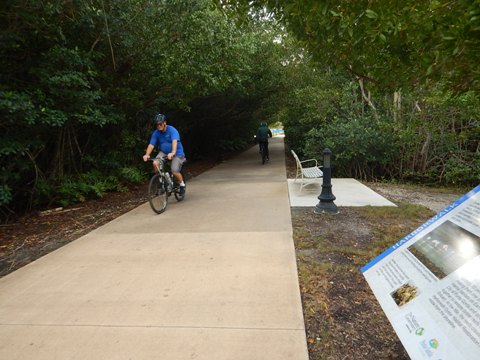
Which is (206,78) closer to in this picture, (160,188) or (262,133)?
(160,188)

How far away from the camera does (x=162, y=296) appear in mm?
3307

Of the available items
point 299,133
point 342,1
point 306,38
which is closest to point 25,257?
point 306,38

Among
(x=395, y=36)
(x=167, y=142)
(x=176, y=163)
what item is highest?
(x=395, y=36)

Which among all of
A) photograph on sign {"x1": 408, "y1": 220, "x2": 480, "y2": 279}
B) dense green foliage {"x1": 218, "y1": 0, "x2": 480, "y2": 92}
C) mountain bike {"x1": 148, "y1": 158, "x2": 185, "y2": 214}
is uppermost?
dense green foliage {"x1": 218, "y1": 0, "x2": 480, "y2": 92}

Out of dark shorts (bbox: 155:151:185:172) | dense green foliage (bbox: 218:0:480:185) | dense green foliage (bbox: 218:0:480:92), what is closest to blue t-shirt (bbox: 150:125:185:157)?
dark shorts (bbox: 155:151:185:172)

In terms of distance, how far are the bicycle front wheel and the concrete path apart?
0.90 meters

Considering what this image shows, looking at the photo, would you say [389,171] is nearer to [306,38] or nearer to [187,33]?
[187,33]

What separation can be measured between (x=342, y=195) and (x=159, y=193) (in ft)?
12.6

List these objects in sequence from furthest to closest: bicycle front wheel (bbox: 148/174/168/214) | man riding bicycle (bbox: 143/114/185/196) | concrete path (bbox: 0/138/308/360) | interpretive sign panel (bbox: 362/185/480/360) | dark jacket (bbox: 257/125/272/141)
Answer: dark jacket (bbox: 257/125/272/141) < man riding bicycle (bbox: 143/114/185/196) < bicycle front wheel (bbox: 148/174/168/214) < concrete path (bbox: 0/138/308/360) < interpretive sign panel (bbox: 362/185/480/360)

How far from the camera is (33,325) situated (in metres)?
2.92

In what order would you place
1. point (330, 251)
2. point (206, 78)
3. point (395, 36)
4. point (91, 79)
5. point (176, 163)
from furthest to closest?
point (206, 78)
point (91, 79)
point (176, 163)
point (330, 251)
point (395, 36)

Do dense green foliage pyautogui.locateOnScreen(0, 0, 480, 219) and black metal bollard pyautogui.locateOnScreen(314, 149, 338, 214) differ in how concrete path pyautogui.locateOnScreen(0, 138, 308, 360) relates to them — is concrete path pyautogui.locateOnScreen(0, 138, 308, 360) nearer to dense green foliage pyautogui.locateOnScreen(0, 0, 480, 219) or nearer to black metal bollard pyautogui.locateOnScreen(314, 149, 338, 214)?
black metal bollard pyautogui.locateOnScreen(314, 149, 338, 214)

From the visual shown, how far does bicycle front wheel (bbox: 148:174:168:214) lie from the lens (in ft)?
21.1

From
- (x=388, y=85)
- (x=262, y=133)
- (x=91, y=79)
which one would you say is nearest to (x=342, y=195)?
(x=388, y=85)
